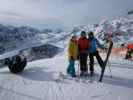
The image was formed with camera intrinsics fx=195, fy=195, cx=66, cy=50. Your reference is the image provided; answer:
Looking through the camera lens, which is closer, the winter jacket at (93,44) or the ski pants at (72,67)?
the winter jacket at (93,44)

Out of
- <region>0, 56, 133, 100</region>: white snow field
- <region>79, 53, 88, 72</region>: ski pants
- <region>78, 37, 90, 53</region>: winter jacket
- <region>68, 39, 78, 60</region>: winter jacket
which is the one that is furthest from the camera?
<region>79, 53, 88, 72</region>: ski pants

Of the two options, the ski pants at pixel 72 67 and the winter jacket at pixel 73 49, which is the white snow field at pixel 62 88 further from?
the winter jacket at pixel 73 49

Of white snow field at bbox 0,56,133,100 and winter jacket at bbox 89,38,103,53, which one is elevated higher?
winter jacket at bbox 89,38,103,53

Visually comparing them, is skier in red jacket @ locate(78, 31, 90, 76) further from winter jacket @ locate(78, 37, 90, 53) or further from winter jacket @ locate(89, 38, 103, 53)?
winter jacket @ locate(89, 38, 103, 53)

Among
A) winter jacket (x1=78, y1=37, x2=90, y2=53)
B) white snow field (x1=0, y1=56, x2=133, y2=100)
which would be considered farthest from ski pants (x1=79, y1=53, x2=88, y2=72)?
white snow field (x1=0, y1=56, x2=133, y2=100)

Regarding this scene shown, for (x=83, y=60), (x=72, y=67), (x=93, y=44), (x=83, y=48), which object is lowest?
(x=72, y=67)

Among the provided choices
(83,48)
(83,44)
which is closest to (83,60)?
(83,48)

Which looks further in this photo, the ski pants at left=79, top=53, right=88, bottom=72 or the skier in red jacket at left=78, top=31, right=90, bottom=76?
the ski pants at left=79, top=53, right=88, bottom=72

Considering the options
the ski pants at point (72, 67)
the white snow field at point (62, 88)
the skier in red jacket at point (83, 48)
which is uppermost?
the skier in red jacket at point (83, 48)

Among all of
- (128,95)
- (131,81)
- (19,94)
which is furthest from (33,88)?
(131,81)

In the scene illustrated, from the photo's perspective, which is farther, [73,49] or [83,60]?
[83,60]

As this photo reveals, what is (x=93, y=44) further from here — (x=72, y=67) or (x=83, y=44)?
(x=72, y=67)

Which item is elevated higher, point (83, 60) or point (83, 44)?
point (83, 44)

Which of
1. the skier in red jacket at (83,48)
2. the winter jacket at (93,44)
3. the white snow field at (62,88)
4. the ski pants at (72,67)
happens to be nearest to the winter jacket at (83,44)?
the skier in red jacket at (83,48)
